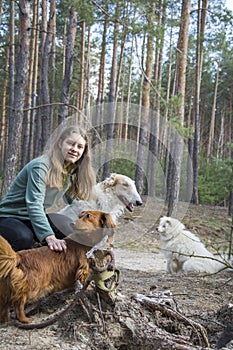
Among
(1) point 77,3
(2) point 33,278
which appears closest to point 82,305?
(2) point 33,278

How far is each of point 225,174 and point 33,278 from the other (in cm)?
929

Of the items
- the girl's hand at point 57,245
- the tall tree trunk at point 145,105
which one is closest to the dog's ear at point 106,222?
the girl's hand at point 57,245

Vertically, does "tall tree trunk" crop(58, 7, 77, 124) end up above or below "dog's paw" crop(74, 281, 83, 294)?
above

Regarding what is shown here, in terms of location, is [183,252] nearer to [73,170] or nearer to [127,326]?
[73,170]

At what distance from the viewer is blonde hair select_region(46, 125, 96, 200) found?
3.35m

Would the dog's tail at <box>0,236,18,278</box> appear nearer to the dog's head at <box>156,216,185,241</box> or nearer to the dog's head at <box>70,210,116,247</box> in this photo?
the dog's head at <box>70,210,116,247</box>

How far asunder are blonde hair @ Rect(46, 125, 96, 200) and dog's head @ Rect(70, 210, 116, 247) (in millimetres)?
576

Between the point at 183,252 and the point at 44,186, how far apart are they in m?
4.46

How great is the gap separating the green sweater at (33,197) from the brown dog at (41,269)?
242 millimetres

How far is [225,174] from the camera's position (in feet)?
36.8

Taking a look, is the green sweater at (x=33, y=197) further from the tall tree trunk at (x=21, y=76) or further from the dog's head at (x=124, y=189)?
the tall tree trunk at (x=21, y=76)

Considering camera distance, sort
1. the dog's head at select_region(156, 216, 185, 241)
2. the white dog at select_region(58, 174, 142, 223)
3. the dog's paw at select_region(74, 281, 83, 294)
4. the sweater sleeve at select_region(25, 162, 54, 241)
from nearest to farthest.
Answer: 1. the dog's paw at select_region(74, 281, 83, 294)
2. the sweater sleeve at select_region(25, 162, 54, 241)
3. the white dog at select_region(58, 174, 142, 223)
4. the dog's head at select_region(156, 216, 185, 241)

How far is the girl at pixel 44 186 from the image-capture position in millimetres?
3094

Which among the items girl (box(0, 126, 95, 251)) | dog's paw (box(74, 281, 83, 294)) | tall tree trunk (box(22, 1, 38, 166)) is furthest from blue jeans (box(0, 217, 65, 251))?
tall tree trunk (box(22, 1, 38, 166))
